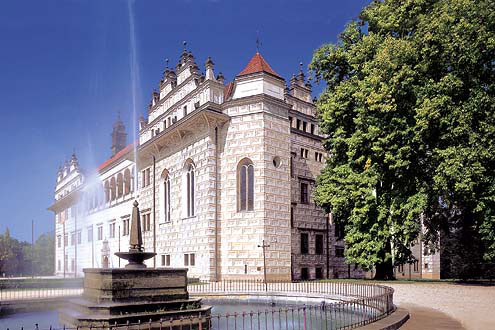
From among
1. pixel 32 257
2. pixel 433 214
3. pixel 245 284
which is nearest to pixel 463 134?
pixel 433 214

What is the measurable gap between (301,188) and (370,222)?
10.9 meters

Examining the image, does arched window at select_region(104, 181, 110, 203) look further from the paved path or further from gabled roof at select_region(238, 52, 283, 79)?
the paved path

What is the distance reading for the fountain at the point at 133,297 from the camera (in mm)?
13547

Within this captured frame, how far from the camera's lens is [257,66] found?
34.5 meters

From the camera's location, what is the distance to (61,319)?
48.9 ft

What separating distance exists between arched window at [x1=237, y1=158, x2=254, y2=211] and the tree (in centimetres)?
583

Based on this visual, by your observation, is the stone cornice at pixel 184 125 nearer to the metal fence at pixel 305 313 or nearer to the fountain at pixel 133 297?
the metal fence at pixel 305 313

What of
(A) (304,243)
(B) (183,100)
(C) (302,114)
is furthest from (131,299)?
(C) (302,114)

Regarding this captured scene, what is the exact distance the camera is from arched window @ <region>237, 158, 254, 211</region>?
3269 centimetres

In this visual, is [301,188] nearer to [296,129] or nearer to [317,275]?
[296,129]

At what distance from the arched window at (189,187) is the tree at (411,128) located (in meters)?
11.6

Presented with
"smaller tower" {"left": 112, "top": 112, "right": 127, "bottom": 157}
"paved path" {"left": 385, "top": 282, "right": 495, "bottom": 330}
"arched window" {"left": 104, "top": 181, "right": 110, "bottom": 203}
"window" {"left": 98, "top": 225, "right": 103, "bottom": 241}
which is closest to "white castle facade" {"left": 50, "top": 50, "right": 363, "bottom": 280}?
"paved path" {"left": 385, "top": 282, "right": 495, "bottom": 330}

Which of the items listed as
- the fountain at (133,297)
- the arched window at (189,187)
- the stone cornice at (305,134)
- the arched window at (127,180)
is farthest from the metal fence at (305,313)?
the arched window at (127,180)

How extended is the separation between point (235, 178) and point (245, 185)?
0.84 m
